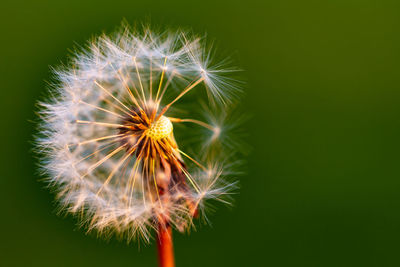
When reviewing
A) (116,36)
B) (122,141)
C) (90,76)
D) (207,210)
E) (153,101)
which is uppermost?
(116,36)

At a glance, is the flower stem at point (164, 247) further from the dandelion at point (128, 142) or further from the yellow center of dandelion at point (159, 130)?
the yellow center of dandelion at point (159, 130)

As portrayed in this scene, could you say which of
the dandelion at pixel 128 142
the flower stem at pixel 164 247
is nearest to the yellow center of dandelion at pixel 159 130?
the dandelion at pixel 128 142

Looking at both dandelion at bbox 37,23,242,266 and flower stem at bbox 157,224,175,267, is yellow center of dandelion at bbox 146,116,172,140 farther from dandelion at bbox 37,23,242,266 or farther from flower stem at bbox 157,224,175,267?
flower stem at bbox 157,224,175,267

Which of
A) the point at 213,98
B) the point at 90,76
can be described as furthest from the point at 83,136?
the point at 213,98

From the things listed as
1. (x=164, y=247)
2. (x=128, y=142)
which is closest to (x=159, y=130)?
(x=128, y=142)

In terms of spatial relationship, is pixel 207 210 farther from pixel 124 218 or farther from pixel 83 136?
pixel 83 136

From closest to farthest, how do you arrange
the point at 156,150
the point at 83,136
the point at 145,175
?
the point at 156,150
the point at 145,175
the point at 83,136

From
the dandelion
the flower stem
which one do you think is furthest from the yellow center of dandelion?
the flower stem
